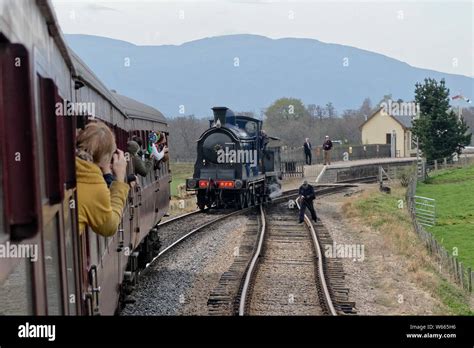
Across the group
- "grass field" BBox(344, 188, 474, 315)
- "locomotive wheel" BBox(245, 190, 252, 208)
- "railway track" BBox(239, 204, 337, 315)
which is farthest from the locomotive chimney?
"railway track" BBox(239, 204, 337, 315)

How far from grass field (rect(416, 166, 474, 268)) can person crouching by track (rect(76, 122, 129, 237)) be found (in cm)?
1070

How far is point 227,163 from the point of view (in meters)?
17.6

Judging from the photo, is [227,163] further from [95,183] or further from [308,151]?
[95,183]

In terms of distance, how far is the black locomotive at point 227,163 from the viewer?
55.7ft

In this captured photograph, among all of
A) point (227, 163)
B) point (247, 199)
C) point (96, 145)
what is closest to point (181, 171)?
point (227, 163)

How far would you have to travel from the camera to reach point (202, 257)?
1012 centimetres

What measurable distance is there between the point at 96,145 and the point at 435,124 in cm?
1361

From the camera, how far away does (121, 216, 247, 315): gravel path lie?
22.8 ft

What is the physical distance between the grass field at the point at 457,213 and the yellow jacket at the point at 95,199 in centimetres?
1071

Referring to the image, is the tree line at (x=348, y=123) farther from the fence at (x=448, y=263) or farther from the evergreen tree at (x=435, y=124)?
the fence at (x=448, y=263)
